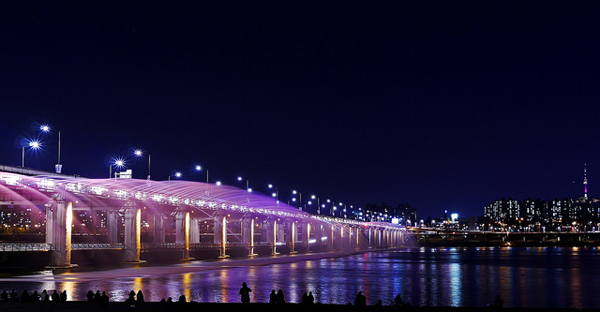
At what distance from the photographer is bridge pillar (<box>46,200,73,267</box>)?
79.2m

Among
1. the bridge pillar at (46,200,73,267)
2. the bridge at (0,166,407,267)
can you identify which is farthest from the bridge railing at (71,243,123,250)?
the bridge pillar at (46,200,73,267)

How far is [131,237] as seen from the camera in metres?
97.8

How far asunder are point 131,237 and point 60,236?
19.1 meters

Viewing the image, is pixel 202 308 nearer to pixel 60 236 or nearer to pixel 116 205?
pixel 60 236

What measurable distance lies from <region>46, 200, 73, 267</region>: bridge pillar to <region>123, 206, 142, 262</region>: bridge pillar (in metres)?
17.7

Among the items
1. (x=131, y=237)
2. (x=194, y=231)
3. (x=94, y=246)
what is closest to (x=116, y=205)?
(x=94, y=246)

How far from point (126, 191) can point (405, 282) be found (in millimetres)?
44026

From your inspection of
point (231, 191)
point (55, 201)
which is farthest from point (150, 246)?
point (231, 191)

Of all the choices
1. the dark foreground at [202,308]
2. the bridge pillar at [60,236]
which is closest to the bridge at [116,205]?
the bridge pillar at [60,236]

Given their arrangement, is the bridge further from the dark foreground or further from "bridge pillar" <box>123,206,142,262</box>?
the dark foreground

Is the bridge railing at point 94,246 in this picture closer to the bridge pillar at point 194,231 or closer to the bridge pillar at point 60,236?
the bridge pillar at point 60,236

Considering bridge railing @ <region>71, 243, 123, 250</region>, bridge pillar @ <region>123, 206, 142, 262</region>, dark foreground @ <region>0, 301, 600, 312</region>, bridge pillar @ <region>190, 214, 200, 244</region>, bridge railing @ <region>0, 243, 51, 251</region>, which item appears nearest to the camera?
dark foreground @ <region>0, 301, 600, 312</region>

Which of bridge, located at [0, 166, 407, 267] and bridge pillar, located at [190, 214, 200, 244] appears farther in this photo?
bridge pillar, located at [190, 214, 200, 244]

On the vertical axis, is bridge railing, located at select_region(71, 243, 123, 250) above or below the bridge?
below
